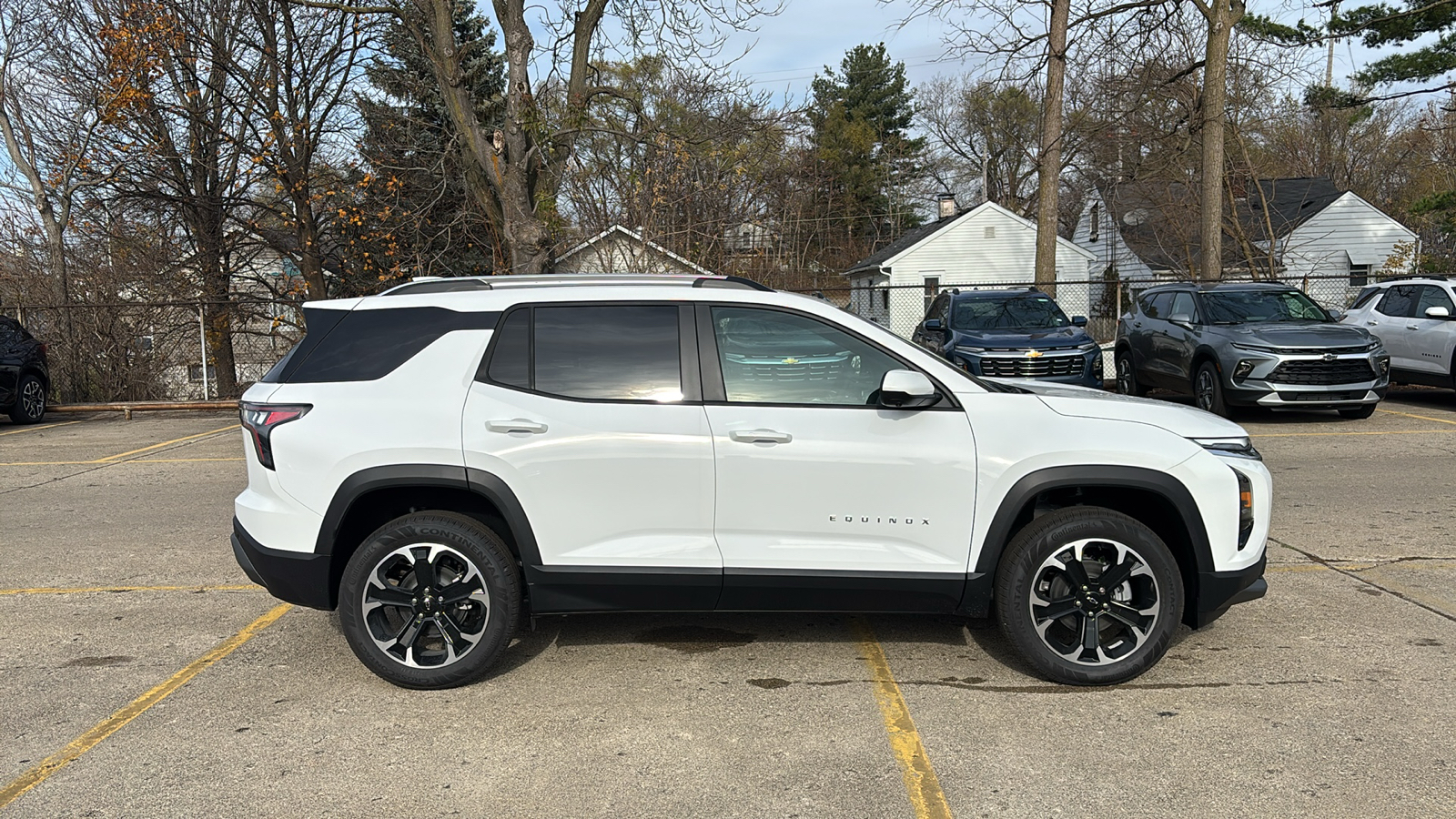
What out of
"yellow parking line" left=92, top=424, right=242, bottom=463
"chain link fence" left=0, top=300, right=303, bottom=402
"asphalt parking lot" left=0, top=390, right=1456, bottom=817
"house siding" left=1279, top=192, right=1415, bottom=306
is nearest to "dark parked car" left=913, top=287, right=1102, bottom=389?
"asphalt parking lot" left=0, top=390, right=1456, bottom=817

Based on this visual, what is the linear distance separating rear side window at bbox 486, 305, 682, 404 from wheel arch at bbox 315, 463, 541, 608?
464 millimetres

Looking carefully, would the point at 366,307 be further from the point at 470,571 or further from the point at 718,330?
the point at 718,330

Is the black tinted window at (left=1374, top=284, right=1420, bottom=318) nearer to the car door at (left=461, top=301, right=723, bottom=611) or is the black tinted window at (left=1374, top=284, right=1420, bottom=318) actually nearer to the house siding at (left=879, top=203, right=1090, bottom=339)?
the car door at (left=461, top=301, right=723, bottom=611)

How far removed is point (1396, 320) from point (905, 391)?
13.5 metres

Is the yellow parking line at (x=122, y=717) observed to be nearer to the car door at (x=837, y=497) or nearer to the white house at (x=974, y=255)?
the car door at (x=837, y=497)

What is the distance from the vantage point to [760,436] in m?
4.25

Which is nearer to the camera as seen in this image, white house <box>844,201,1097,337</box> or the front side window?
the front side window

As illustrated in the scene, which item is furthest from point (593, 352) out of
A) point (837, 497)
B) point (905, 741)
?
point (905, 741)

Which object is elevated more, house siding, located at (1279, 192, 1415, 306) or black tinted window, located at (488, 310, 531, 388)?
house siding, located at (1279, 192, 1415, 306)

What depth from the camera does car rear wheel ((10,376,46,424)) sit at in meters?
15.7

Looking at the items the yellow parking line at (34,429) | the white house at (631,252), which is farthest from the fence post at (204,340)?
the white house at (631,252)

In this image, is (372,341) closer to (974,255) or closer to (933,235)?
(933,235)

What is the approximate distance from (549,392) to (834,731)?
182 cm

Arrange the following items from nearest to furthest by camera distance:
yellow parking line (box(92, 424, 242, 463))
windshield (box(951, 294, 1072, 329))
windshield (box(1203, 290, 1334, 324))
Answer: yellow parking line (box(92, 424, 242, 463))
windshield (box(1203, 290, 1334, 324))
windshield (box(951, 294, 1072, 329))
